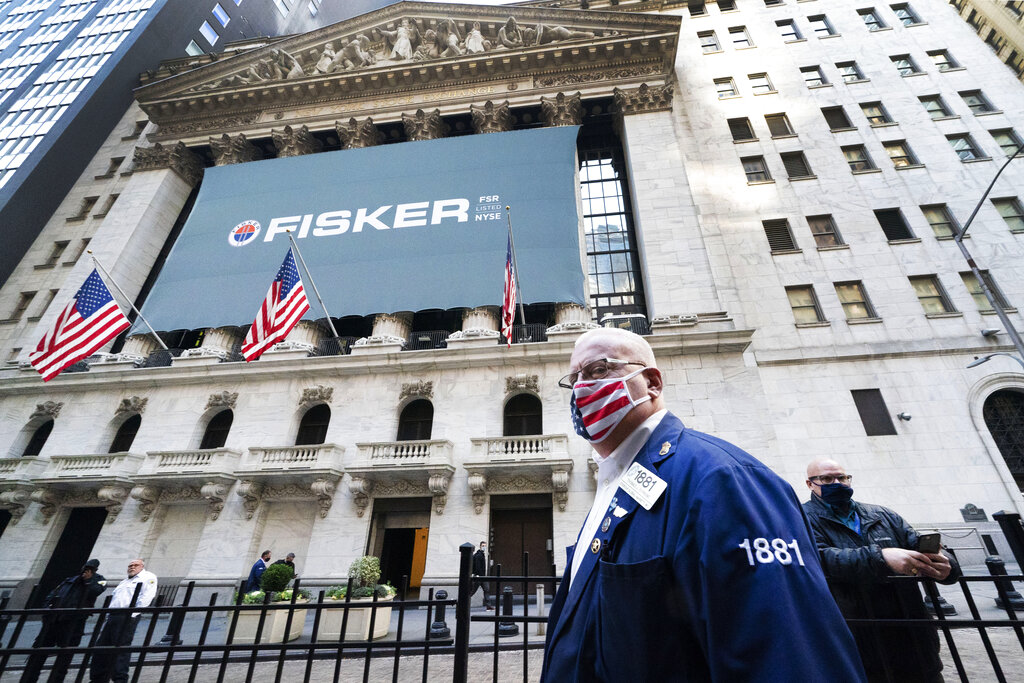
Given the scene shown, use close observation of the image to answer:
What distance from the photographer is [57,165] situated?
2742cm

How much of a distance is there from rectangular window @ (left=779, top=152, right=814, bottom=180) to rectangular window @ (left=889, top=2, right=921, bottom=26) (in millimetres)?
13028

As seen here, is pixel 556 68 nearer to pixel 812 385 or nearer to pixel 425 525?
pixel 812 385

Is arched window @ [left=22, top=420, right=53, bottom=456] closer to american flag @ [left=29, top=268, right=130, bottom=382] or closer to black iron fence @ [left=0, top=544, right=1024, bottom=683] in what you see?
black iron fence @ [left=0, top=544, right=1024, bottom=683]

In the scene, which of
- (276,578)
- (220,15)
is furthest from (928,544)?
(220,15)

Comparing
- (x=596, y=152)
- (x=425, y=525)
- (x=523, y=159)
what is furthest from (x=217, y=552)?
(x=596, y=152)

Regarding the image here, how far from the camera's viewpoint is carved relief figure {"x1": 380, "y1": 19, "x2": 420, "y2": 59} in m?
26.5

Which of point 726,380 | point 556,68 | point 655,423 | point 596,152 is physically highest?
point 556,68

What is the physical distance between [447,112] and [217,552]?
23608 mm

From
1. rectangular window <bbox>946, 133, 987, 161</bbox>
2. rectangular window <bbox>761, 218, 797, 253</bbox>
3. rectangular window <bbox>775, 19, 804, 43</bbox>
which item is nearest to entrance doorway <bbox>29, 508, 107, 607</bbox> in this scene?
rectangular window <bbox>761, 218, 797, 253</bbox>

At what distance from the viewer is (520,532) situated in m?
15.5

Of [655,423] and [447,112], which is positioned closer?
[655,423]

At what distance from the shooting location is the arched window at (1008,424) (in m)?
15.2

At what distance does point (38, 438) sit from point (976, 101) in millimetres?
48142

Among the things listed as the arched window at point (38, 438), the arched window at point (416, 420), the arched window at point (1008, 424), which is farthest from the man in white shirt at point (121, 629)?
the arched window at point (1008, 424)
